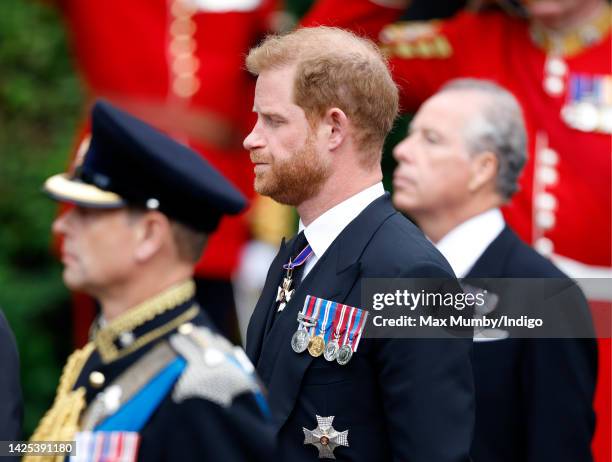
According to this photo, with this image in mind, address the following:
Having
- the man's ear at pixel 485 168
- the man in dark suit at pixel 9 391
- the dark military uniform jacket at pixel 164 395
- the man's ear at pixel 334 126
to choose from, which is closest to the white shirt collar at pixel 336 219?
the man's ear at pixel 334 126

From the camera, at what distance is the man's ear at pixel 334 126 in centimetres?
340

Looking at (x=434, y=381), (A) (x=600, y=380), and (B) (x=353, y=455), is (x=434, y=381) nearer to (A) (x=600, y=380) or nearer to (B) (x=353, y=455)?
(B) (x=353, y=455)

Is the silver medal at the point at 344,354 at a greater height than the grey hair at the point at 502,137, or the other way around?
the grey hair at the point at 502,137

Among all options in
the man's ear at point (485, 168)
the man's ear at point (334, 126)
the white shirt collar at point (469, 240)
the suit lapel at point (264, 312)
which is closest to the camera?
the man's ear at point (334, 126)

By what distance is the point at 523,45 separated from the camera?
17.5 ft

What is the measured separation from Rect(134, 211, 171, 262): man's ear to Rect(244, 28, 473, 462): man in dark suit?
0.40m

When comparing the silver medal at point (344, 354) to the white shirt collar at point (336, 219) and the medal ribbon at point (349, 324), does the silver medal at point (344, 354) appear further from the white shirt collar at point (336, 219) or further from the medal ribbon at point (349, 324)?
the white shirt collar at point (336, 219)

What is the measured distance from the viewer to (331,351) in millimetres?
Result: 3287

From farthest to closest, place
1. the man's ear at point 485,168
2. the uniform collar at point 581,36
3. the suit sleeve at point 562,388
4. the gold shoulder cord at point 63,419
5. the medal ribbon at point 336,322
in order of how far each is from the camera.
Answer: the uniform collar at point 581,36
the man's ear at point 485,168
the suit sleeve at point 562,388
the medal ribbon at point 336,322
the gold shoulder cord at point 63,419

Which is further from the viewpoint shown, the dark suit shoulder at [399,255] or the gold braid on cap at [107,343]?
the dark suit shoulder at [399,255]

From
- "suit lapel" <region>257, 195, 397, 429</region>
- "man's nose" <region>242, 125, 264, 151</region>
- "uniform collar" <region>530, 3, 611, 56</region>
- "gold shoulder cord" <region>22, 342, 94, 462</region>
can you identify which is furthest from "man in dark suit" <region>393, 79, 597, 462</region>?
"gold shoulder cord" <region>22, 342, 94, 462</region>

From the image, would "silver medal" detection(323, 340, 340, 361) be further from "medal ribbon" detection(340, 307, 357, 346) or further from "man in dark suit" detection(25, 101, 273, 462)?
"man in dark suit" detection(25, 101, 273, 462)

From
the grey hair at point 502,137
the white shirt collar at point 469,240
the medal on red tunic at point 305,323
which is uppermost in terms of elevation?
the grey hair at point 502,137

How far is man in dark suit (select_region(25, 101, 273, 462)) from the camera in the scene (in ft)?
9.23
